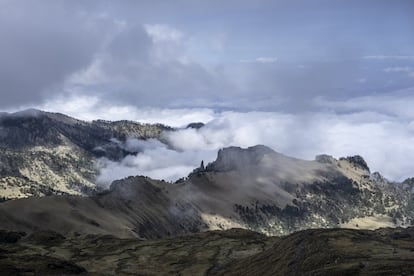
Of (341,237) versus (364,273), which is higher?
(341,237)

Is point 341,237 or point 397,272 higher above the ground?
point 341,237

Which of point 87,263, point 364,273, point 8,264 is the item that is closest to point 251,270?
point 364,273

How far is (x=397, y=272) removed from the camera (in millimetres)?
A: 86500

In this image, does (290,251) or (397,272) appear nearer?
(397,272)

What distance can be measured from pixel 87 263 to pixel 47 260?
4130 cm

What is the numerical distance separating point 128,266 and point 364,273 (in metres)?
108

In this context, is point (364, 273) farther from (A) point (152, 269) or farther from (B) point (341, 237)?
(A) point (152, 269)

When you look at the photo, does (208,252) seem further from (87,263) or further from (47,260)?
(47,260)

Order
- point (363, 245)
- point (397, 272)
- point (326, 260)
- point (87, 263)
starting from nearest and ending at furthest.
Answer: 1. point (397, 272)
2. point (326, 260)
3. point (363, 245)
4. point (87, 263)

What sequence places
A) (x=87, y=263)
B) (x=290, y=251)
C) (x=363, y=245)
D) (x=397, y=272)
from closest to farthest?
(x=397, y=272)
(x=363, y=245)
(x=290, y=251)
(x=87, y=263)

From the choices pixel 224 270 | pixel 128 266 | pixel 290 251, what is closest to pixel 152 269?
pixel 128 266

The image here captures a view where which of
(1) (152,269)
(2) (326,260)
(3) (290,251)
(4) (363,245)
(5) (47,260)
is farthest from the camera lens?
(1) (152,269)

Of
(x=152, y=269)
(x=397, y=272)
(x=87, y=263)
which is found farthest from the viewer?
(x=87, y=263)

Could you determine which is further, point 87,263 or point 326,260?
point 87,263
